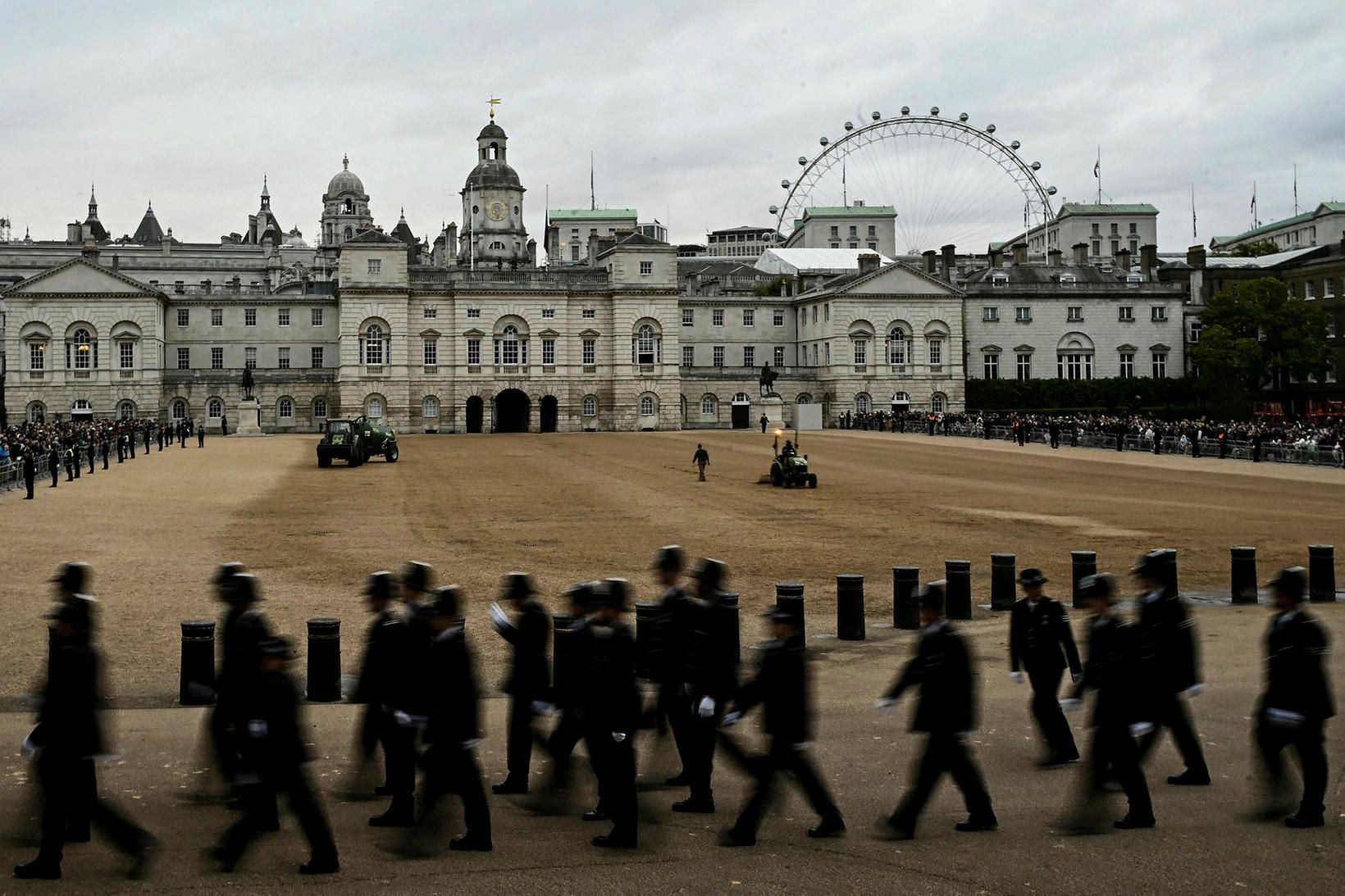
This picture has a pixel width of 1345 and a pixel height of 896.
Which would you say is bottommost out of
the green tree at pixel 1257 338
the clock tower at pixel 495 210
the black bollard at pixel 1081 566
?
the black bollard at pixel 1081 566

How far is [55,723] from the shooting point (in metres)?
8.92

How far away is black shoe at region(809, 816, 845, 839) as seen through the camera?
31.2 ft

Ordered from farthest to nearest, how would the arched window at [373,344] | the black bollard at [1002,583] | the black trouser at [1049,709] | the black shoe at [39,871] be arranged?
the arched window at [373,344] < the black bollard at [1002,583] < the black trouser at [1049,709] < the black shoe at [39,871]

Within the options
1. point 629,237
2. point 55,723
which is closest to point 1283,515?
point 55,723

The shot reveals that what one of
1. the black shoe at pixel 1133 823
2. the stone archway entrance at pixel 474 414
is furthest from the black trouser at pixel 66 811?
the stone archway entrance at pixel 474 414

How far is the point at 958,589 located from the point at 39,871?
1223 cm

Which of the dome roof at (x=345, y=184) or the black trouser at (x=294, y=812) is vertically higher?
the dome roof at (x=345, y=184)

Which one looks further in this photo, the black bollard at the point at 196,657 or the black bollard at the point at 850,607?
the black bollard at the point at 850,607

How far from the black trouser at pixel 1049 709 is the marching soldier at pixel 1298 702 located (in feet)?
5.91

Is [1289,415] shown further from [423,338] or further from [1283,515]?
[1283,515]

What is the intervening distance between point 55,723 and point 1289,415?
96936mm

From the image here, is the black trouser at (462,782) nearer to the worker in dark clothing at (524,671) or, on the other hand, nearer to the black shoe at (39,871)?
the worker in dark clothing at (524,671)

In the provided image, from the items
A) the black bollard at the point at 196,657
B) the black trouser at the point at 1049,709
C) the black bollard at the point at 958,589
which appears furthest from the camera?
the black bollard at the point at 958,589

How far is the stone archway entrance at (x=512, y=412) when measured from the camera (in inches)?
3794
